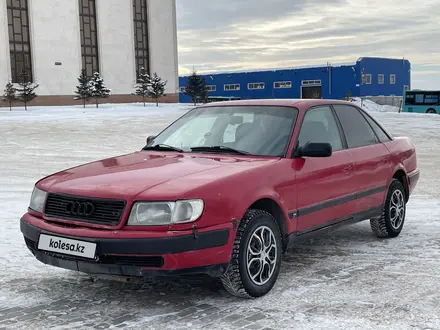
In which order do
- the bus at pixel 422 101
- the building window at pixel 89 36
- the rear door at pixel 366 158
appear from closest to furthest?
the rear door at pixel 366 158, the bus at pixel 422 101, the building window at pixel 89 36

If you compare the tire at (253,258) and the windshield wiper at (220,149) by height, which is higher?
the windshield wiper at (220,149)

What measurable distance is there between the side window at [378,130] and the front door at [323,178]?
2.62 ft

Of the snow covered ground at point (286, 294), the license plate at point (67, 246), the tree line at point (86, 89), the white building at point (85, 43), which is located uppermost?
the white building at point (85, 43)

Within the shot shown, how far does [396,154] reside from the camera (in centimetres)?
634

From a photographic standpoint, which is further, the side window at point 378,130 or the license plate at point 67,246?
the side window at point 378,130

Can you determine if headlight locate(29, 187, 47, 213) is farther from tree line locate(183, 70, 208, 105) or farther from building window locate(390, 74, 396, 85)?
building window locate(390, 74, 396, 85)

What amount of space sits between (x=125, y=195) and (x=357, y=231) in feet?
12.6

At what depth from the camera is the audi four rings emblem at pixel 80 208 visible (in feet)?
12.9

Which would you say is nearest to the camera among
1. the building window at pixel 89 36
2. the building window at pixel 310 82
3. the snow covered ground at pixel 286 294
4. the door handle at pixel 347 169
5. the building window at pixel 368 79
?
the snow covered ground at pixel 286 294

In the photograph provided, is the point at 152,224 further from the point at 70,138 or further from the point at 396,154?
the point at 70,138

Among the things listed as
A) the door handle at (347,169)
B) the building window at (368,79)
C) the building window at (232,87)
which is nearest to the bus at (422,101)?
the building window at (368,79)

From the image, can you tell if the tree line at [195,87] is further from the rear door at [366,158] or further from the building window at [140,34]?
the rear door at [366,158]

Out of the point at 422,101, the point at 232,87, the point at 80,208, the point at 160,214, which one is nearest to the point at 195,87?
the point at 232,87

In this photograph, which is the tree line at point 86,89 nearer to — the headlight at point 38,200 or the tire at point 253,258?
the headlight at point 38,200
